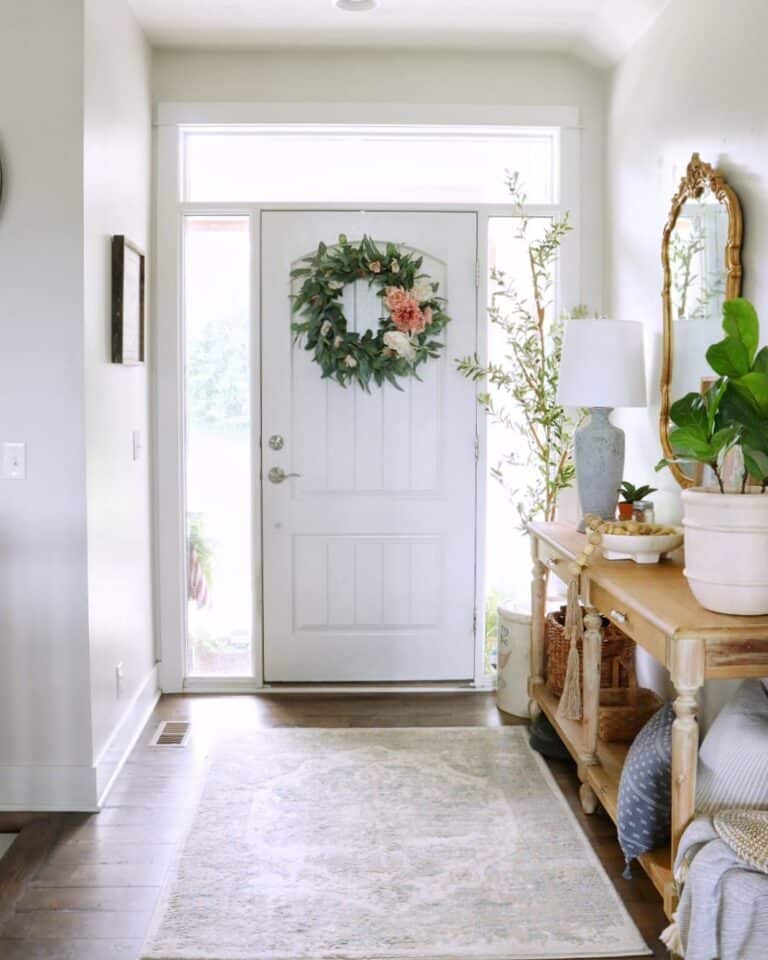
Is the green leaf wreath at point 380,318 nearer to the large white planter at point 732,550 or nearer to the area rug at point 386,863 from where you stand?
the area rug at point 386,863

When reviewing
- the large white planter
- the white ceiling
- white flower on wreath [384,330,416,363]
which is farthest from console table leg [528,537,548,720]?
the white ceiling

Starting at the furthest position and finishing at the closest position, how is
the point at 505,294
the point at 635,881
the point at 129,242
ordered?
the point at 505,294, the point at 129,242, the point at 635,881

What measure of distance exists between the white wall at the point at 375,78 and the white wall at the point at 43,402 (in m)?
1.13

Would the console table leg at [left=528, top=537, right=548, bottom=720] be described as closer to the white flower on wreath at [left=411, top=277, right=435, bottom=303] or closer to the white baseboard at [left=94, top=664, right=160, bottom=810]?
the white flower on wreath at [left=411, top=277, right=435, bottom=303]

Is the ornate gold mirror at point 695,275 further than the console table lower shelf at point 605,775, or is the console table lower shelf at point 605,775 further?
the ornate gold mirror at point 695,275

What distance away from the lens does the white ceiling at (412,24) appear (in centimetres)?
348

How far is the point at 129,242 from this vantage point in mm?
3383

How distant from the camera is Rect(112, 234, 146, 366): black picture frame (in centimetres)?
323

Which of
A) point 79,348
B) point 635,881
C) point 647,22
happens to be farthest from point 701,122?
point 635,881

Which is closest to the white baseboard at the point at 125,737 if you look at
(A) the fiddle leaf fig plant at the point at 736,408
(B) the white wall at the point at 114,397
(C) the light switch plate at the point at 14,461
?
(B) the white wall at the point at 114,397

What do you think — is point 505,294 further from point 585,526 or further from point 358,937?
point 358,937

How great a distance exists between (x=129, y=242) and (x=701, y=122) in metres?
1.91

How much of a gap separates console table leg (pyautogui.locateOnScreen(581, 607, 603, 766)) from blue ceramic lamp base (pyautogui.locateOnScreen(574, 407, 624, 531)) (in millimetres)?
379

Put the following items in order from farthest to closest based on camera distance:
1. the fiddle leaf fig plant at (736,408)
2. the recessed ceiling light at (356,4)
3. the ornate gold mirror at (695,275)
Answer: the recessed ceiling light at (356,4) → the ornate gold mirror at (695,275) → the fiddle leaf fig plant at (736,408)
